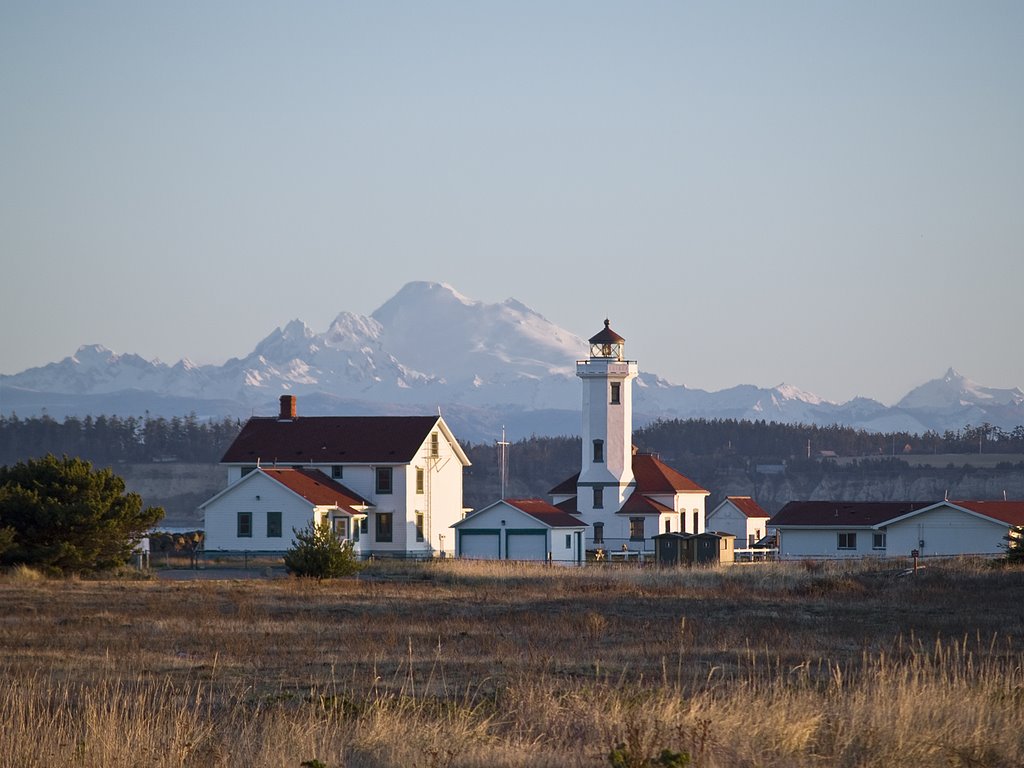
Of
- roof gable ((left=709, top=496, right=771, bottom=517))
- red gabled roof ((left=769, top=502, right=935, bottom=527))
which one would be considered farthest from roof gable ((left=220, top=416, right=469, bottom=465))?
roof gable ((left=709, top=496, right=771, bottom=517))

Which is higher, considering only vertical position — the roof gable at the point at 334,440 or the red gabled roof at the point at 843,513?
the roof gable at the point at 334,440

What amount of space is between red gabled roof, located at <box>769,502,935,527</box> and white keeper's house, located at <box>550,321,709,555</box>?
7285 mm

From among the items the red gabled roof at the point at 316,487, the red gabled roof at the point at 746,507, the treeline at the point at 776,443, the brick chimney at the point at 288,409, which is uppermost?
the treeline at the point at 776,443

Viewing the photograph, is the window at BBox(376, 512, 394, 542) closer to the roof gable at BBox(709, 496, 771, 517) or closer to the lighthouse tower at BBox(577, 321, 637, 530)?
the lighthouse tower at BBox(577, 321, 637, 530)

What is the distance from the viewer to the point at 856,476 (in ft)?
497

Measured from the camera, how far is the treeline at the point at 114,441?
560 ft

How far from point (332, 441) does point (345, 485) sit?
2423mm

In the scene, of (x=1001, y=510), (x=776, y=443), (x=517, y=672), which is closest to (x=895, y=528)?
(x=1001, y=510)

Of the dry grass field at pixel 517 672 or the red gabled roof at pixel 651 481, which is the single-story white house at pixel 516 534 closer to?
the red gabled roof at pixel 651 481

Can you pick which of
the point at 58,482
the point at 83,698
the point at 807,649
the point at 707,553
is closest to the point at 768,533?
the point at 707,553

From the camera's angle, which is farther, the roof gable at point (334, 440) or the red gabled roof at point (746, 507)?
the red gabled roof at point (746, 507)

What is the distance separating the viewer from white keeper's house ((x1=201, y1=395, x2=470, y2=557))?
58.4 m

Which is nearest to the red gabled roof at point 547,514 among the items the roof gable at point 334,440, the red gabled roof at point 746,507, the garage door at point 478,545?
the garage door at point 478,545

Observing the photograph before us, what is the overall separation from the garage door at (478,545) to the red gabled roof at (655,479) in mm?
13067
